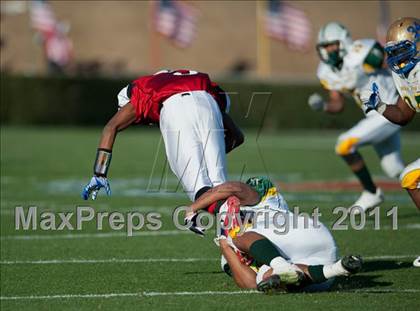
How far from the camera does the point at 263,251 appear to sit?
17.9ft

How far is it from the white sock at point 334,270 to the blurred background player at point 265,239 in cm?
2

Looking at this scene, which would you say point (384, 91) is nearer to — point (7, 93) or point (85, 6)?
point (7, 93)

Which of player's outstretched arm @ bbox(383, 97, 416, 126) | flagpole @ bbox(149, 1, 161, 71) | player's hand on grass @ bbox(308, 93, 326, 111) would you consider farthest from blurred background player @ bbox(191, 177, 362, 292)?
flagpole @ bbox(149, 1, 161, 71)

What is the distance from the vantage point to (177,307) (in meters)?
5.20

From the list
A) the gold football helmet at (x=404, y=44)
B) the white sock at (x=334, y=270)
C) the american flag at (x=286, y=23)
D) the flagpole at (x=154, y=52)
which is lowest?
the flagpole at (x=154, y=52)

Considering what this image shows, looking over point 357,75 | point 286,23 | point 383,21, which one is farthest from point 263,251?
point 383,21

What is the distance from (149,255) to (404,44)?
2.59 m

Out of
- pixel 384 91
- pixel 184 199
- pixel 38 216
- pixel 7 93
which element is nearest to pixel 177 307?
pixel 38 216

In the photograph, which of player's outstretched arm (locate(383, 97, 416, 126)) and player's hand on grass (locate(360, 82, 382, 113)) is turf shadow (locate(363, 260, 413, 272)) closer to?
player's outstretched arm (locate(383, 97, 416, 126))

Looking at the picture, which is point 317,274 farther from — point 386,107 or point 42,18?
point 42,18

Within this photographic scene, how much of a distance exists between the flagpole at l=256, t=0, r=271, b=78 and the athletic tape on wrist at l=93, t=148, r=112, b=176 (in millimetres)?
29069

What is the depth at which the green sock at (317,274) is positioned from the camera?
5391mm

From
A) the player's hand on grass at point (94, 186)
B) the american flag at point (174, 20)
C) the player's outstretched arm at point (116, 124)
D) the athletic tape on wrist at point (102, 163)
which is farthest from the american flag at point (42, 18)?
the player's hand on grass at point (94, 186)

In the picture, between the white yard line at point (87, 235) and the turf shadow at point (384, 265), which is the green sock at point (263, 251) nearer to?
the turf shadow at point (384, 265)
